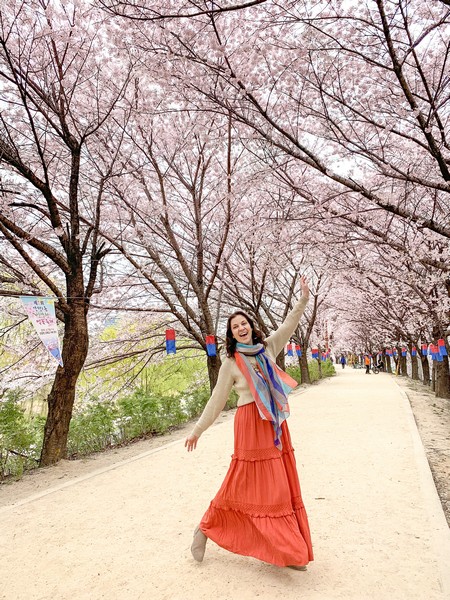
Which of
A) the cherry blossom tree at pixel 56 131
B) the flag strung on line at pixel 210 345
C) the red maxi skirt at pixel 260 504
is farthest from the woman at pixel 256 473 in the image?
the flag strung on line at pixel 210 345

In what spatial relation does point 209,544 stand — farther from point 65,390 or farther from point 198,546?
point 65,390

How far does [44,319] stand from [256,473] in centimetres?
424

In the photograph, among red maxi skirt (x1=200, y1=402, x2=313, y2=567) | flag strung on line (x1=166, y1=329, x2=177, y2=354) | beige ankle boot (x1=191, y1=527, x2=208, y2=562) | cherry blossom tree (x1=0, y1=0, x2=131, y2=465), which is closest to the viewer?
red maxi skirt (x1=200, y1=402, x2=313, y2=567)

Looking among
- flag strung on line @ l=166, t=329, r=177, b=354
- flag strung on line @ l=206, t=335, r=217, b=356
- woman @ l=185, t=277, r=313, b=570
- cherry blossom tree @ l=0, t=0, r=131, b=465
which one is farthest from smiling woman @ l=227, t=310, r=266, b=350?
flag strung on line @ l=206, t=335, r=217, b=356

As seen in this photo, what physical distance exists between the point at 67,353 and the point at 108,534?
13.3 feet

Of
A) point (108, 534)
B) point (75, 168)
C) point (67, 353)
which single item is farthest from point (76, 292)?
point (108, 534)

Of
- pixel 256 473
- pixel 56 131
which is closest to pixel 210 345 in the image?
pixel 56 131

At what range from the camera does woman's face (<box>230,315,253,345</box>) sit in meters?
3.13

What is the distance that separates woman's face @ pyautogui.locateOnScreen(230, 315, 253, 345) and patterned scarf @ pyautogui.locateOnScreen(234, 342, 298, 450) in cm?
5

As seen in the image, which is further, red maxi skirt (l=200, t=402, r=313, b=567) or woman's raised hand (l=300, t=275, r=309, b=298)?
woman's raised hand (l=300, t=275, r=309, b=298)

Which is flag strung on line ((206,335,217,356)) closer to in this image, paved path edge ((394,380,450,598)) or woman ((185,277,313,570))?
paved path edge ((394,380,450,598))

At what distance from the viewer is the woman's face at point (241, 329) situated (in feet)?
10.3

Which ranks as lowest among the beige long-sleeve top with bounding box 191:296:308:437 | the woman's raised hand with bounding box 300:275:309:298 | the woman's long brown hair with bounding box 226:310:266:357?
the beige long-sleeve top with bounding box 191:296:308:437

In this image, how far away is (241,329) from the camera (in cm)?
312
